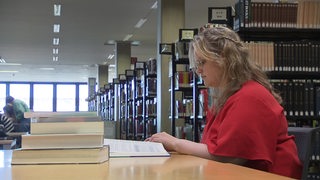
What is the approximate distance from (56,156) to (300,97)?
3616 mm

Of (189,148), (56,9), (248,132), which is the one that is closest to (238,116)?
(248,132)

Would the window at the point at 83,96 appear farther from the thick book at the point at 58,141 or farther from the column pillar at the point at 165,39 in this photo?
the thick book at the point at 58,141

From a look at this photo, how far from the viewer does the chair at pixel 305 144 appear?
1.66 m

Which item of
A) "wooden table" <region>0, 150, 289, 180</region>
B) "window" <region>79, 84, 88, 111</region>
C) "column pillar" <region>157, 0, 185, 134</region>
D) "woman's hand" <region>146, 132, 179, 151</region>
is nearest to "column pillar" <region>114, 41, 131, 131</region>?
"column pillar" <region>157, 0, 185, 134</region>

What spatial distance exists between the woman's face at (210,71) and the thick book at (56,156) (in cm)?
62

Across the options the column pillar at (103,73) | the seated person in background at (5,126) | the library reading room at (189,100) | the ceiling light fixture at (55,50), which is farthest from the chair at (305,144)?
the column pillar at (103,73)

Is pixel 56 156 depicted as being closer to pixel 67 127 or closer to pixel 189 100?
pixel 67 127

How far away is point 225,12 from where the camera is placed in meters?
4.82

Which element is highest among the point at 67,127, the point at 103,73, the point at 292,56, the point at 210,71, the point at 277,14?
the point at 103,73

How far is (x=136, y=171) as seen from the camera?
4.16 ft

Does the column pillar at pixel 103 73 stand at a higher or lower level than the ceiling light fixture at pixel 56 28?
lower

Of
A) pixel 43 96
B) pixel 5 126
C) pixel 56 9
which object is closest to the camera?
pixel 5 126

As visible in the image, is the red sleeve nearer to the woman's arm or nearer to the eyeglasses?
the woman's arm

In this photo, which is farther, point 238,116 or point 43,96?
point 43,96
